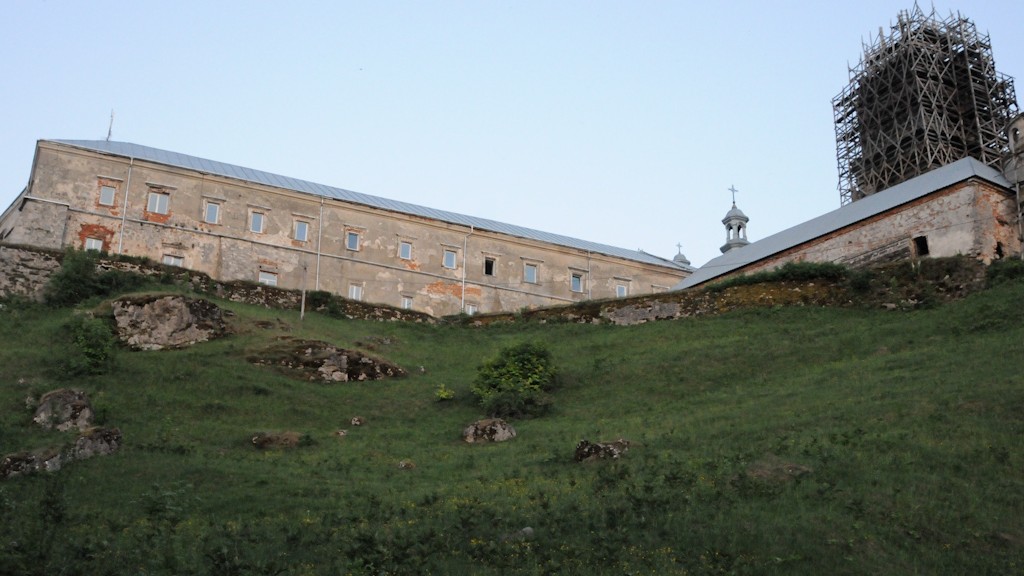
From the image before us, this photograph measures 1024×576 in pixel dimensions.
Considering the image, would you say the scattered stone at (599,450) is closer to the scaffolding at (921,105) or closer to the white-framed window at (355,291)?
the white-framed window at (355,291)

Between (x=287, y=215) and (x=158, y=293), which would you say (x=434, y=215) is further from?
(x=158, y=293)

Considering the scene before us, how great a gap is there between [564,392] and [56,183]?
26867 mm

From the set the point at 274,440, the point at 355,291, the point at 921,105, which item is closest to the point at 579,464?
the point at 274,440

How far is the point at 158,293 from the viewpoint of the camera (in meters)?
33.6

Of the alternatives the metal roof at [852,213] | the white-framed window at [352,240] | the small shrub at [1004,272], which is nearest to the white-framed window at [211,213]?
the white-framed window at [352,240]

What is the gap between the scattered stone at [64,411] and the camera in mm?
23312

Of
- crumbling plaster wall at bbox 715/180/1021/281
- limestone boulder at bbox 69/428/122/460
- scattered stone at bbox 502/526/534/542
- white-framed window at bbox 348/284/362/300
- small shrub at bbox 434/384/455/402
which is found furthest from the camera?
white-framed window at bbox 348/284/362/300

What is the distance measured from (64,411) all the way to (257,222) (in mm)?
25520

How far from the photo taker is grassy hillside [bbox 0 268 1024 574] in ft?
48.8

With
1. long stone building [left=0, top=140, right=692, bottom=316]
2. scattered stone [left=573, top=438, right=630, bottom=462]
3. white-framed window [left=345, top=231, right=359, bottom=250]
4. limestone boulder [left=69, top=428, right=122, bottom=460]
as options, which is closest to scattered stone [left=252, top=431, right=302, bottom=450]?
limestone boulder [left=69, top=428, right=122, bottom=460]

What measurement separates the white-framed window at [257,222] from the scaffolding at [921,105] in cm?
3565

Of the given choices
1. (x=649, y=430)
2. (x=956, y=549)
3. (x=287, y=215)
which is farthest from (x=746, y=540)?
(x=287, y=215)

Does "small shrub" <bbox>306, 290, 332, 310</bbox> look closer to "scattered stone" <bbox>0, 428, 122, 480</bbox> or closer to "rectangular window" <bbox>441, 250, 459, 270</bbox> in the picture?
"rectangular window" <bbox>441, 250, 459, 270</bbox>

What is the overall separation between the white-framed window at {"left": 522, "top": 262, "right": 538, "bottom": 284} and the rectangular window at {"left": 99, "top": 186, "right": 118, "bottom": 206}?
2091 centimetres
